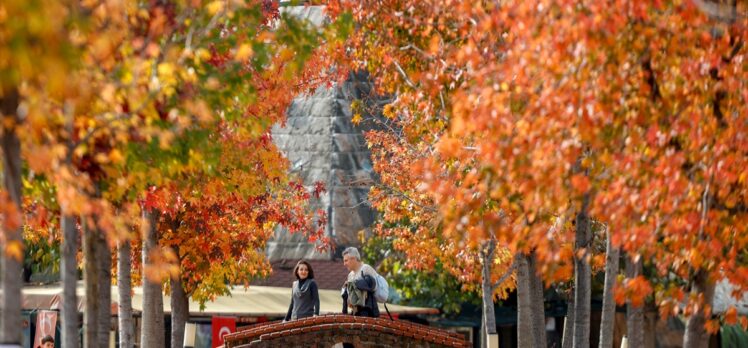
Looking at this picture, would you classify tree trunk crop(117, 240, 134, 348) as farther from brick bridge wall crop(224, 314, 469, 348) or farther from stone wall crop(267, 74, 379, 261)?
stone wall crop(267, 74, 379, 261)

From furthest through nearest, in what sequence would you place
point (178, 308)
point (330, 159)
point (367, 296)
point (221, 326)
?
1. point (330, 159)
2. point (221, 326)
3. point (178, 308)
4. point (367, 296)

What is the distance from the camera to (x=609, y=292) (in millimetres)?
19109

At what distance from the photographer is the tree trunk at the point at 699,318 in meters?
14.1

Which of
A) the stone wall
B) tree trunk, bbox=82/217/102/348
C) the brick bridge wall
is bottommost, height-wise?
the brick bridge wall

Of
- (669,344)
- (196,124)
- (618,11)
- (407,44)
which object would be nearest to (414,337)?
(407,44)

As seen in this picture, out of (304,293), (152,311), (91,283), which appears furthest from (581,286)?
(152,311)

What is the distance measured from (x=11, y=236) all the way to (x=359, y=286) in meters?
10.3

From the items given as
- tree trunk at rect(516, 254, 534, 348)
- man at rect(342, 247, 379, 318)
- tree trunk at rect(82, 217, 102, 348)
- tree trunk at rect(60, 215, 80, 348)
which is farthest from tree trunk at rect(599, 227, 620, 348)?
tree trunk at rect(60, 215, 80, 348)

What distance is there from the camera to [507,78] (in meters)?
14.1

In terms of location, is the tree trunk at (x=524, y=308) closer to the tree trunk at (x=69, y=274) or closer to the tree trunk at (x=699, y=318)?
the tree trunk at (x=699, y=318)

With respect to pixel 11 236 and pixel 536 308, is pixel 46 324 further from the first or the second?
pixel 11 236

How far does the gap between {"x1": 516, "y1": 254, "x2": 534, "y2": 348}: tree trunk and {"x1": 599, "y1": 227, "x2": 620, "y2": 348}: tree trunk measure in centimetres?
371

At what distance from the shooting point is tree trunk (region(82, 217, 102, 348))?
14664mm

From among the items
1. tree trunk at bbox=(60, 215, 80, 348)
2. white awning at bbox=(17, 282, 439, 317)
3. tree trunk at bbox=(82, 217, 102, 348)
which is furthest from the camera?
white awning at bbox=(17, 282, 439, 317)
